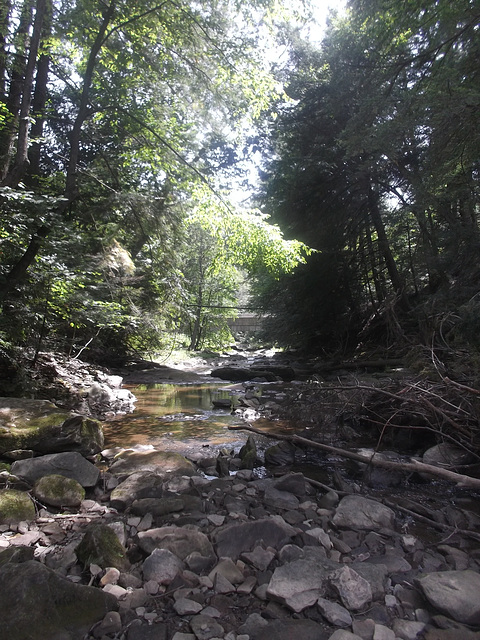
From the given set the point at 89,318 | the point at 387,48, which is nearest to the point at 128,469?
the point at 89,318

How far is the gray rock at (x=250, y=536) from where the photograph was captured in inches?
117

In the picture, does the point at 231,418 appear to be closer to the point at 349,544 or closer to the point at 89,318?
the point at 89,318

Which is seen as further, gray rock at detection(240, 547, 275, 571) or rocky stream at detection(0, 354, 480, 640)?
gray rock at detection(240, 547, 275, 571)

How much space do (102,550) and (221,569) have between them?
2.72 feet

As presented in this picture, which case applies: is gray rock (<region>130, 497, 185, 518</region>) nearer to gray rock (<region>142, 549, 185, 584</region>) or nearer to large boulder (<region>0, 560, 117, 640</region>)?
gray rock (<region>142, 549, 185, 584</region>)

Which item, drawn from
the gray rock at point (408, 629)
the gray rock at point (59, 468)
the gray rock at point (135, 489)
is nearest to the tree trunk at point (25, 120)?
the gray rock at point (59, 468)

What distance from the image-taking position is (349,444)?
5.98 m

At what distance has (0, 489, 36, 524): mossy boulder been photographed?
126 inches

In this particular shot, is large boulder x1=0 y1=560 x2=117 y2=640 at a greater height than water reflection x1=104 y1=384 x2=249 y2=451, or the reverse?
large boulder x1=0 y1=560 x2=117 y2=640

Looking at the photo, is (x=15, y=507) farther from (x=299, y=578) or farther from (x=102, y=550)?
(x=299, y=578)

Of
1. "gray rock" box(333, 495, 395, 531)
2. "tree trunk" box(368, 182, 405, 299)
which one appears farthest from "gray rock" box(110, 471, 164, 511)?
"tree trunk" box(368, 182, 405, 299)

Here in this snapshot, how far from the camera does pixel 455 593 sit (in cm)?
237

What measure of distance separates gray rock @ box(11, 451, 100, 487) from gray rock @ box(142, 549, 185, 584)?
5.44 ft

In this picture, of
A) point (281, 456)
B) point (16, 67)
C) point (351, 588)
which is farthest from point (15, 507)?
point (16, 67)
